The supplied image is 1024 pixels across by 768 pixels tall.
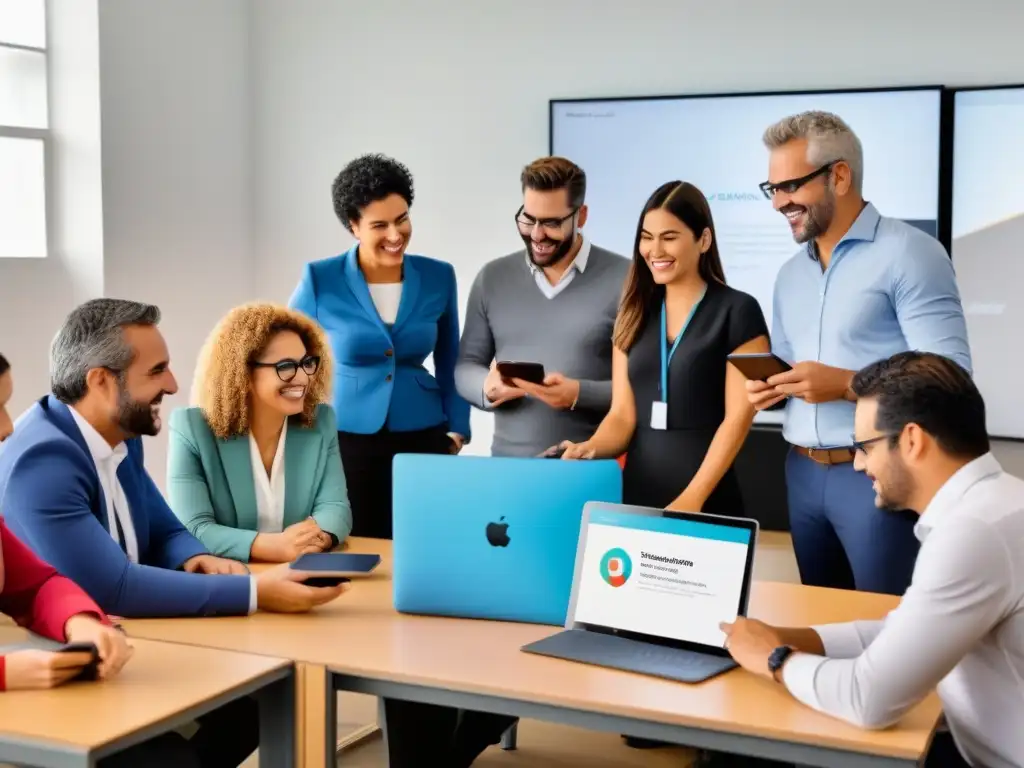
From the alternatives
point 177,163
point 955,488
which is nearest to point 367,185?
point 955,488

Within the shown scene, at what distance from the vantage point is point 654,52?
5.64 m

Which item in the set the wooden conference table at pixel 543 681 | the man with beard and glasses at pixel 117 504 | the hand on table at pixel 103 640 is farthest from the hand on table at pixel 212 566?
the hand on table at pixel 103 640

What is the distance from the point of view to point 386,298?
12.1 feet

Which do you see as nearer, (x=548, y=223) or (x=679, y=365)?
(x=679, y=365)

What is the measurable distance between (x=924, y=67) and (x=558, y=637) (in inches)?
155

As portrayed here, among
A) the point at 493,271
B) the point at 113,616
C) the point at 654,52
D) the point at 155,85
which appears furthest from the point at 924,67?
the point at 113,616

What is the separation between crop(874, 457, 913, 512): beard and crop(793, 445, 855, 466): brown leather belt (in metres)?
0.85

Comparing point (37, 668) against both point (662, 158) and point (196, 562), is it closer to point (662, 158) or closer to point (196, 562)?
point (196, 562)

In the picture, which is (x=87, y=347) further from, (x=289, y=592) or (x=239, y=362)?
(x=289, y=592)

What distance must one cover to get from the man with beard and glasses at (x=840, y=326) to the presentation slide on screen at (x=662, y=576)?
722 millimetres

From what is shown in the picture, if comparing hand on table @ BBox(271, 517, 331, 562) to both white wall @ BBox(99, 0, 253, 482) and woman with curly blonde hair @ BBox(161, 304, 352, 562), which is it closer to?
woman with curly blonde hair @ BBox(161, 304, 352, 562)

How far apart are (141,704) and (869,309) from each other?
73.5 inches

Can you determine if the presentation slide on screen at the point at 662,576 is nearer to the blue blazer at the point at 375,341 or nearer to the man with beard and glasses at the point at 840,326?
the man with beard and glasses at the point at 840,326

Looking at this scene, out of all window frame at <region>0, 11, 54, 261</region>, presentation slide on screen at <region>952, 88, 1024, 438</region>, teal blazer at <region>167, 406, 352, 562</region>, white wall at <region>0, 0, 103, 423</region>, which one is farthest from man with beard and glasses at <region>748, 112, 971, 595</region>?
window frame at <region>0, 11, 54, 261</region>
